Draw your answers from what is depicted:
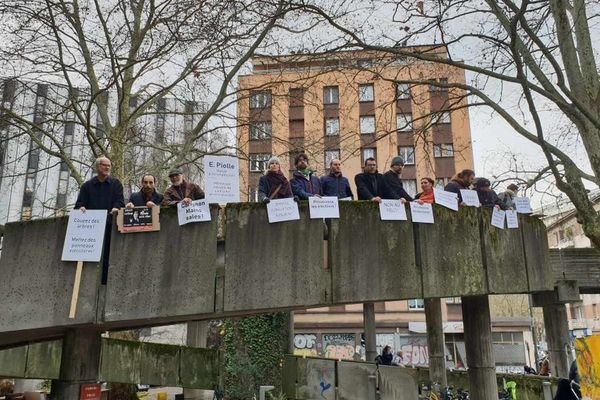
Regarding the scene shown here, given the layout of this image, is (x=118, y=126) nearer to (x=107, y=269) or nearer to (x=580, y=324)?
(x=107, y=269)

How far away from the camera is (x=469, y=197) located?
794 centimetres

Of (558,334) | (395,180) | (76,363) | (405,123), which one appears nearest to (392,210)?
(395,180)

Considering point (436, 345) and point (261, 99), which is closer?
point (436, 345)

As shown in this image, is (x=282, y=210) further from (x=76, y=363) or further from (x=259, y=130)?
(x=259, y=130)

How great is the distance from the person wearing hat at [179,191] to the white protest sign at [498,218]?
14.2ft

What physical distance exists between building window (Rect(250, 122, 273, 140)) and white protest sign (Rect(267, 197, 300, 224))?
9632 millimetres

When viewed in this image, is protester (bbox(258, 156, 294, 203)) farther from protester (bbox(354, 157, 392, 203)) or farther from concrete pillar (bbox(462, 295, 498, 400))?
concrete pillar (bbox(462, 295, 498, 400))

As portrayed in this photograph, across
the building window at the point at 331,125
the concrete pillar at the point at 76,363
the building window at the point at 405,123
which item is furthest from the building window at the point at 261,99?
the concrete pillar at the point at 76,363

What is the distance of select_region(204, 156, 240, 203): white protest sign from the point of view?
254 inches

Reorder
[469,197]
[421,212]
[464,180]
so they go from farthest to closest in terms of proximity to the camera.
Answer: [464,180] → [469,197] → [421,212]

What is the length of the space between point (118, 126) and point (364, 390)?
9.06 metres

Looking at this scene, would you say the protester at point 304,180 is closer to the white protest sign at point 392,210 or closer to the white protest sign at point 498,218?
the white protest sign at point 392,210

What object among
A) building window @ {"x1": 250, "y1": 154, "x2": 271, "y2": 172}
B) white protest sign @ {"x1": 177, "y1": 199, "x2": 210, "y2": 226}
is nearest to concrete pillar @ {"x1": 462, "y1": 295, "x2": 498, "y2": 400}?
white protest sign @ {"x1": 177, "y1": 199, "x2": 210, "y2": 226}

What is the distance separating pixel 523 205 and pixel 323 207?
365cm
